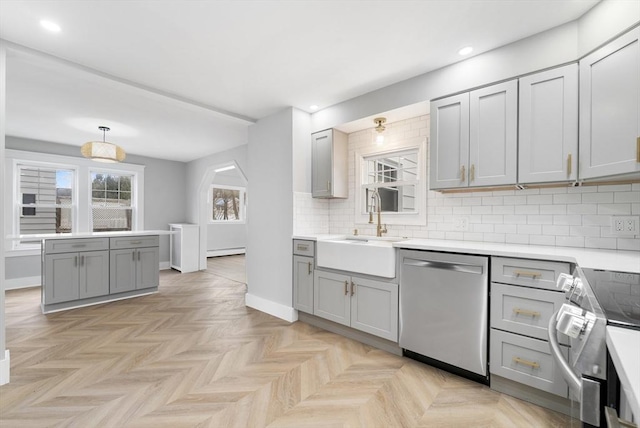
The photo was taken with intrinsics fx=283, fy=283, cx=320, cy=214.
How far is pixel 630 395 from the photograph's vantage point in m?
0.47

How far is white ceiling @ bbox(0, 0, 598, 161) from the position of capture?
1.82 metres

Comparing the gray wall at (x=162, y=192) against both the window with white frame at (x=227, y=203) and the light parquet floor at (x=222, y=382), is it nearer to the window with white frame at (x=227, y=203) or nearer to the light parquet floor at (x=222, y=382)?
the window with white frame at (x=227, y=203)

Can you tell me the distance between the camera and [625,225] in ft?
6.24

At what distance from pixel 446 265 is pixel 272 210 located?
2157 millimetres

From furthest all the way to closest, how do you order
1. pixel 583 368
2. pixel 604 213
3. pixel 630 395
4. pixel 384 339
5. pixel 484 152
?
pixel 384 339, pixel 484 152, pixel 604 213, pixel 583 368, pixel 630 395

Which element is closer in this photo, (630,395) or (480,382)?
(630,395)

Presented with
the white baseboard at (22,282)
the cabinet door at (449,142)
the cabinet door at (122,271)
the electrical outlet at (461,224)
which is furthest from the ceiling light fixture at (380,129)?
the white baseboard at (22,282)

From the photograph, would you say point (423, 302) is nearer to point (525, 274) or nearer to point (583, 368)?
point (525, 274)

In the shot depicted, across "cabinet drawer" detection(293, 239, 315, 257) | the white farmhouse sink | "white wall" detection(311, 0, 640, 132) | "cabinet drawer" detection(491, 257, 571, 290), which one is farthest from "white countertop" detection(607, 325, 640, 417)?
"cabinet drawer" detection(293, 239, 315, 257)

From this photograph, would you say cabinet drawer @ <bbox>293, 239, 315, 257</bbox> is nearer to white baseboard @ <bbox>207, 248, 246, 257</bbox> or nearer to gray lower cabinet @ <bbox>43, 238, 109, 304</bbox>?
gray lower cabinet @ <bbox>43, 238, 109, 304</bbox>

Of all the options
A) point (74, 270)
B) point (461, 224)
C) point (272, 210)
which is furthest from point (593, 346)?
point (74, 270)

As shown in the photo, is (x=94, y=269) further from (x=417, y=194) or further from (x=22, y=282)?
(x=417, y=194)

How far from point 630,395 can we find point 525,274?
5.21ft

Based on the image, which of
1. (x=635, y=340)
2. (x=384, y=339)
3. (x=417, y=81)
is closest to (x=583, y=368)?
(x=635, y=340)
